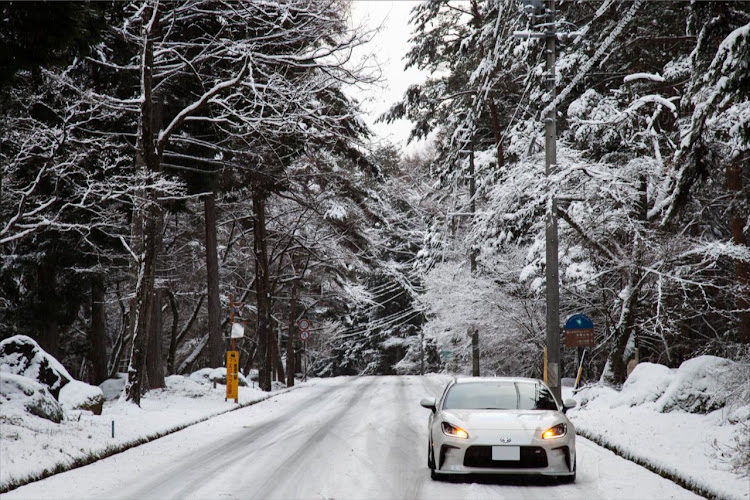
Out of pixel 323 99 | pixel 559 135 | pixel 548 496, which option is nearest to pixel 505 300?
pixel 559 135

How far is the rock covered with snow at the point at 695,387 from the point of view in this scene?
14.6 m

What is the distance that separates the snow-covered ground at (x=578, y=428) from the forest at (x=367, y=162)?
187 centimetres

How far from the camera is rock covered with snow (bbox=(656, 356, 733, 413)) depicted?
1460 centimetres

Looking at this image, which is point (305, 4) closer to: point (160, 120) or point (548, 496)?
point (160, 120)

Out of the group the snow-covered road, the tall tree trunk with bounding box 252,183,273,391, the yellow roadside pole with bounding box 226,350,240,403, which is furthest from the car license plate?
the tall tree trunk with bounding box 252,183,273,391

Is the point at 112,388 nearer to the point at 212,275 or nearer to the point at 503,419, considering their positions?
the point at 212,275

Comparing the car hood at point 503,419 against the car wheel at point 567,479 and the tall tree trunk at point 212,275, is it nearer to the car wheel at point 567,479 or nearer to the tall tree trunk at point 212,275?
the car wheel at point 567,479

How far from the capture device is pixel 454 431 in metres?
9.49

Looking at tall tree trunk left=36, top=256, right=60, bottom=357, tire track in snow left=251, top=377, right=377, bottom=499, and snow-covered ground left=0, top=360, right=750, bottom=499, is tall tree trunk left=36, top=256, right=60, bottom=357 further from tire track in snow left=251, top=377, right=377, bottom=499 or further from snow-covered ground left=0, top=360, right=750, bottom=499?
tire track in snow left=251, top=377, right=377, bottom=499

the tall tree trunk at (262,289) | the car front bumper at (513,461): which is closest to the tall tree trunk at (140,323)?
the tall tree trunk at (262,289)

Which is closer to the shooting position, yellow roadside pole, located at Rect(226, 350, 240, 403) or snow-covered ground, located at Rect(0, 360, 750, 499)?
snow-covered ground, located at Rect(0, 360, 750, 499)

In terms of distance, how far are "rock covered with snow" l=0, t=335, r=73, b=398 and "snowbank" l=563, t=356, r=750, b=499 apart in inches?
458

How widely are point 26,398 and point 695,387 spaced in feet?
43.4

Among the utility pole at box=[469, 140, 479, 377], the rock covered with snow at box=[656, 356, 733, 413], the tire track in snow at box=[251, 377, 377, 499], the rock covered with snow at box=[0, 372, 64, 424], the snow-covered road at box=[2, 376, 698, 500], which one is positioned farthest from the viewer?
the utility pole at box=[469, 140, 479, 377]
